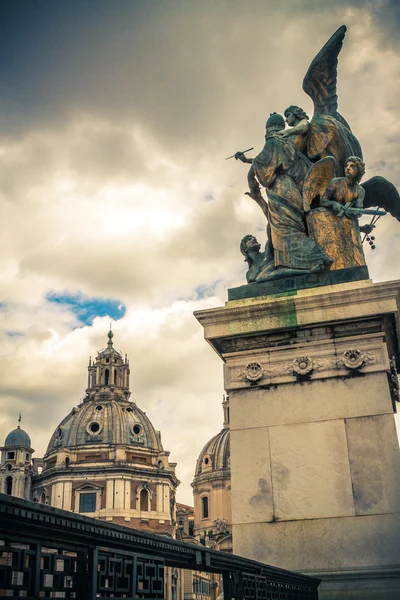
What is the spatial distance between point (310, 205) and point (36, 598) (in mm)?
6587

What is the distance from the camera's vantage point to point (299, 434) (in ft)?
24.4

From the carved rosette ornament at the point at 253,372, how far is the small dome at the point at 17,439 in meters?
105

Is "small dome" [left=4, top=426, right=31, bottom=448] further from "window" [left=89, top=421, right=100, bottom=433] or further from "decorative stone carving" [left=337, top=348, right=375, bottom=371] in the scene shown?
"decorative stone carving" [left=337, top=348, right=375, bottom=371]

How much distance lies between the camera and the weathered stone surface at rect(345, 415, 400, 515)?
677 cm

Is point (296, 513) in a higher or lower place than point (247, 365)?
lower

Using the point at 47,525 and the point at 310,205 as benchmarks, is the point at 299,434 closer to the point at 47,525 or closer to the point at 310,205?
the point at 310,205

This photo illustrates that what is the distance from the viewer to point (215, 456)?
11981cm

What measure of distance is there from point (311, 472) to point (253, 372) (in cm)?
133

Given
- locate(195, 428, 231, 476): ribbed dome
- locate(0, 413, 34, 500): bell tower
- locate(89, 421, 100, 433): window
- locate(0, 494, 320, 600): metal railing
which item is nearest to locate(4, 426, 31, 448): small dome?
locate(0, 413, 34, 500): bell tower

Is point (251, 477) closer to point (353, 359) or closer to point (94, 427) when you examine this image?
point (353, 359)

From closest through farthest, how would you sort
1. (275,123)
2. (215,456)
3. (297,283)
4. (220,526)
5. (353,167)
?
1. (297,283)
2. (353,167)
3. (275,123)
4. (220,526)
5. (215,456)

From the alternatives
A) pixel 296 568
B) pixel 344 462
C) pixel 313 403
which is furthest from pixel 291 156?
pixel 296 568

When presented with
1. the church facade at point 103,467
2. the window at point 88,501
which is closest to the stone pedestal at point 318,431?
the church facade at point 103,467

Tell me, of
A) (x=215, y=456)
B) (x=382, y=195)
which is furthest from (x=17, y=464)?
(x=382, y=195)
